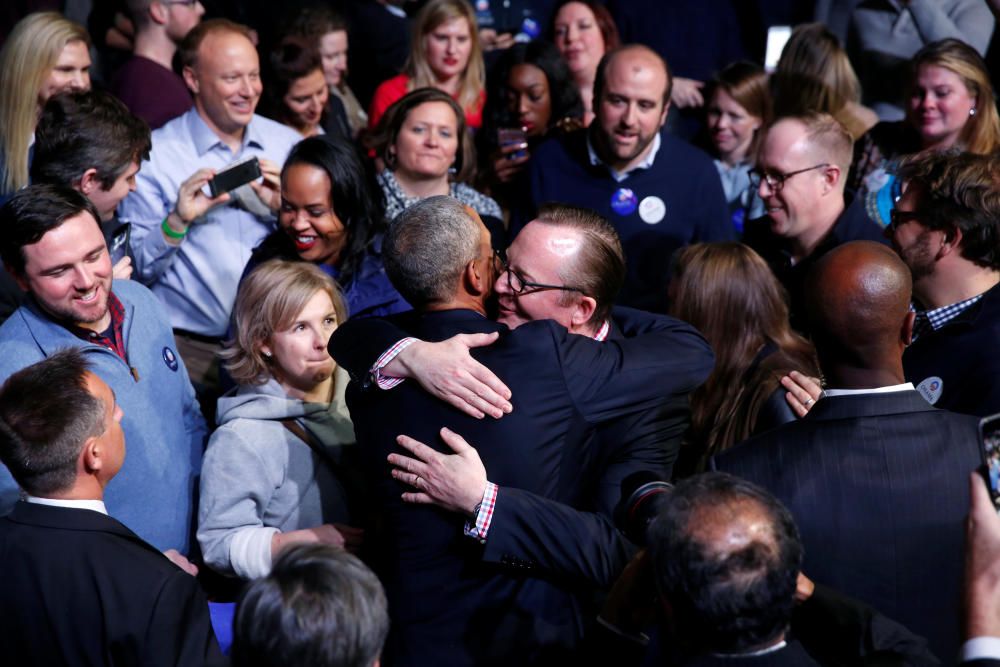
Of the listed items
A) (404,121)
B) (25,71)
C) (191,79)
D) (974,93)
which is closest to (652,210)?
(404,121)

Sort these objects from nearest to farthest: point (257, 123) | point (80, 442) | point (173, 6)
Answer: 1. point (80, 442)
2. point (257, 123)
3. point (173, 6)

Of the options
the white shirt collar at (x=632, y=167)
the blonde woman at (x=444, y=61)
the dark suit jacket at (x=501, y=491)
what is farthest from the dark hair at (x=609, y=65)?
the dark suit jacket at (x=501, y=491)

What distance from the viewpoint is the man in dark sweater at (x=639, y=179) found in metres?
4.46

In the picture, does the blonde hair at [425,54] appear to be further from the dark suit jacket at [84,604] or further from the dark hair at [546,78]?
the dark suit jacket at [84,604]

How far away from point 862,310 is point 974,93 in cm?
297

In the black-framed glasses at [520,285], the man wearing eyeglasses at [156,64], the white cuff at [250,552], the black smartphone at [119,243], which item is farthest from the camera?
the man wearing eyeglasses at [156,64]

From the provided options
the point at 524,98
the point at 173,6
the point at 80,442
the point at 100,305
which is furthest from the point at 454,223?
the point at 173,6

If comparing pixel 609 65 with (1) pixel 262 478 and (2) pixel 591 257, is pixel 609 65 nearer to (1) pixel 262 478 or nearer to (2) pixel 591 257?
(2) pixel 591 257

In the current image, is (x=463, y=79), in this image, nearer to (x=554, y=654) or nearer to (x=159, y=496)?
(x=159, y=496)

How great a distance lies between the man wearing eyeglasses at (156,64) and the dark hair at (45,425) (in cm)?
268

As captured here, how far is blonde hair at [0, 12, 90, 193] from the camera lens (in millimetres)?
4211

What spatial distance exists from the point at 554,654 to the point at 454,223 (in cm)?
107

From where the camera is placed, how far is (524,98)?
5367 millimetres

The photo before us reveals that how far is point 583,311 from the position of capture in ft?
9.17
